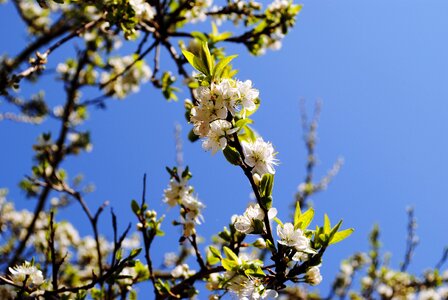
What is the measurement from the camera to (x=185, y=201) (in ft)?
8.12

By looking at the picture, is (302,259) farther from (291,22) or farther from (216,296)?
(291,22)

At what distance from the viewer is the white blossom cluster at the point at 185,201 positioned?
8.10 feet

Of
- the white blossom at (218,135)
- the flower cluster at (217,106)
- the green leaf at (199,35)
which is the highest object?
the green leaf at (199,35)

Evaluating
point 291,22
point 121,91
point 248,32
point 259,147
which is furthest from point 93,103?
point 259,147

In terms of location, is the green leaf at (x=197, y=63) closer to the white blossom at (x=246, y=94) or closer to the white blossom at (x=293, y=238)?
the white blossom at (x=246, y=94)

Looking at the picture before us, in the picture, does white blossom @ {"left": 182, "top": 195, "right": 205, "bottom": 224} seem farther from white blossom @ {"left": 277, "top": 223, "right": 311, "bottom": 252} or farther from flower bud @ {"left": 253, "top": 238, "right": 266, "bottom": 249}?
white blossom @ {"left": 277, "top": 223, "right": 311, "bottom": 252}

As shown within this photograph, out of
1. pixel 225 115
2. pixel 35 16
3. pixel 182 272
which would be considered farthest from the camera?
pixel 35 16

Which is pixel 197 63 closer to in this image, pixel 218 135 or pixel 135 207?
pixel 218 135

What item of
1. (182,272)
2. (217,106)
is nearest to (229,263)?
(217,106)

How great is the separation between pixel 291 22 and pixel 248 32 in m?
0.36

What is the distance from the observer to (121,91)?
20.0 feet

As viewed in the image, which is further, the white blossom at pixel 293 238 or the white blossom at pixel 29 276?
the white blossom at pixel 29 276

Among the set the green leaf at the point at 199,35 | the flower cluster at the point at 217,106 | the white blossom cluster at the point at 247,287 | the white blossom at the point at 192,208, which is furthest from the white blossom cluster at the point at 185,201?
the green leaf at the point at 199,35

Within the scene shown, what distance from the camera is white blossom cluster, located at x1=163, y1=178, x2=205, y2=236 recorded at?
8.10 ft
